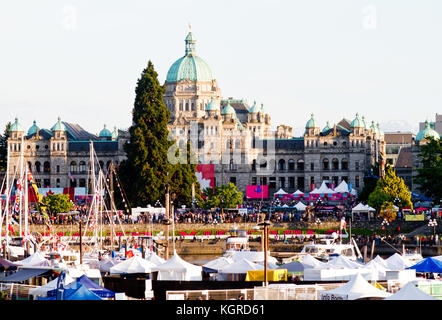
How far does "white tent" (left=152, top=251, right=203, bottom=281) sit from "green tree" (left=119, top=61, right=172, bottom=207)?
54927mm

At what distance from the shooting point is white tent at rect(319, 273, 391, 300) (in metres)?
39.4

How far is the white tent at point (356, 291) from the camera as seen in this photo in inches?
1550

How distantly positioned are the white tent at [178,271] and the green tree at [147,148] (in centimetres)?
5493

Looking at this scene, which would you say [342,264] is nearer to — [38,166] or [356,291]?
[356,291]

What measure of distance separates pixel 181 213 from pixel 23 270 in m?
56.6

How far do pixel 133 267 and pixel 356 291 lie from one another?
1974 cm

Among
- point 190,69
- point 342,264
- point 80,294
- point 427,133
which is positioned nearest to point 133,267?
point 342,264

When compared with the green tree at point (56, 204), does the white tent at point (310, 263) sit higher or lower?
lower

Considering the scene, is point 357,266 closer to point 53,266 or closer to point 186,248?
point 53,266

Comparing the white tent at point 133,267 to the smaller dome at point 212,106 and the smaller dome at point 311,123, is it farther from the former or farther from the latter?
the smaller dome at point 311,123

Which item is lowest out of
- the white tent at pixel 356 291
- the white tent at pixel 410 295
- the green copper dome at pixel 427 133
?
the white tent at pixel 356 291

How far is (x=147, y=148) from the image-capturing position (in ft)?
367

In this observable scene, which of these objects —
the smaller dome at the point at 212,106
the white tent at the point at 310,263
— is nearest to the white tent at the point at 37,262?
the white tent at the point at 310,263

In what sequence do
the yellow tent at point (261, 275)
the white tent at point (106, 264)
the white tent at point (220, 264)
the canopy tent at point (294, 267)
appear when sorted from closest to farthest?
the yellow tent at point (261, 275), the canopy tent at point (294, 267), the white tent at point (220, 264), the white tent at point (106, 264)
